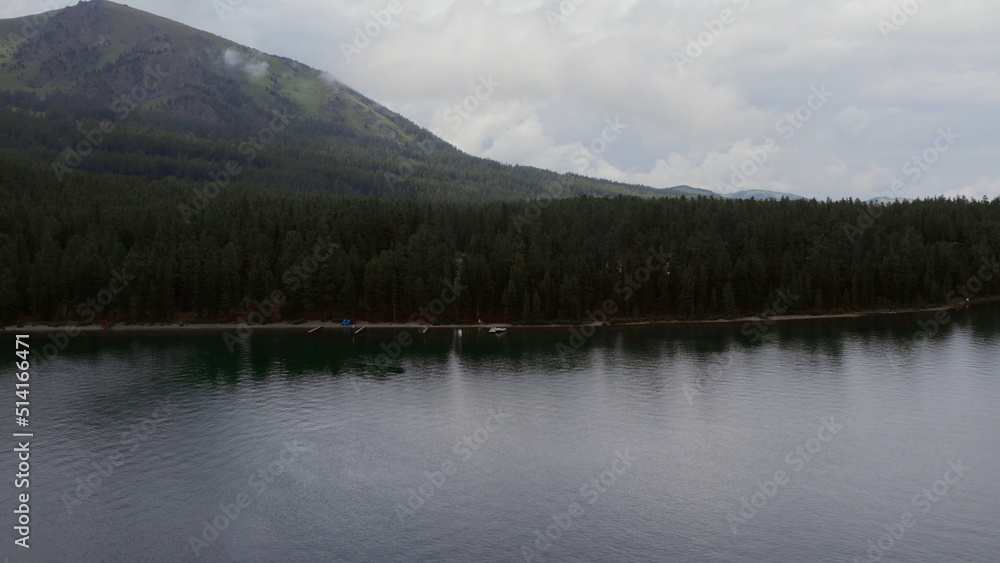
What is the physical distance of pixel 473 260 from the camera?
12256cm

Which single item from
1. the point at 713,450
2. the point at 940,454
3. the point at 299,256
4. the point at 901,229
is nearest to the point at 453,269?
the point at 299,256

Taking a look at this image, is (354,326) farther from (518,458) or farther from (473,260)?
(518,458)

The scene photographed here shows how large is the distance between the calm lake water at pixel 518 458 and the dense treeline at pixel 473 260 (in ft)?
98.1

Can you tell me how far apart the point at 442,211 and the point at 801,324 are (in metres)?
84.1

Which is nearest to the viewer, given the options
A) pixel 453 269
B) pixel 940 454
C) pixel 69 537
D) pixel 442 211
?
pixel 69 537

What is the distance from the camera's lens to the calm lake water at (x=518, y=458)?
42000mm

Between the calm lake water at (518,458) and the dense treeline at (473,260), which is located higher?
the dense treeline at (473,260)

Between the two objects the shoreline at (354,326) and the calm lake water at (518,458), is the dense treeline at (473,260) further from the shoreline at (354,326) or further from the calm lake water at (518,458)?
the calm lake water at (518,458)

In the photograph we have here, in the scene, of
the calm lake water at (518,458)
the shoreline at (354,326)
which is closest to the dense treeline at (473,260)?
the shoreline at (354,326)

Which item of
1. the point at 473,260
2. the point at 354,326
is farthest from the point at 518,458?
the point at 354,326

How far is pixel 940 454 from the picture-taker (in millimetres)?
55531

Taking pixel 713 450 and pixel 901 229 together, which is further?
pixel 901 229

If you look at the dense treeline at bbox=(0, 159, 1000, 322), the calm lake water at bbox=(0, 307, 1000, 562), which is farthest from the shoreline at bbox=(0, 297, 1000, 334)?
the calm lake water at bbox=(0, 307, 1000, 562)

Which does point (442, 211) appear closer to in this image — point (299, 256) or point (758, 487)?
point (299, 256)
